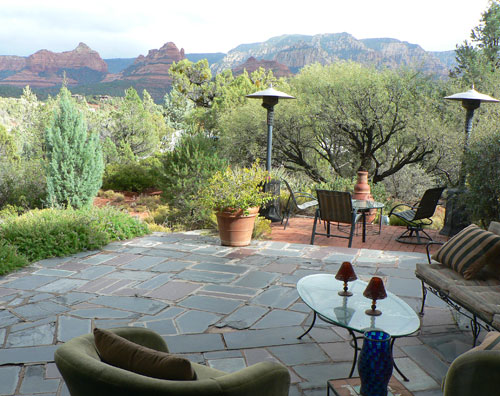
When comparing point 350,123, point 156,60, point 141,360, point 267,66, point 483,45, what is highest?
point 156,60

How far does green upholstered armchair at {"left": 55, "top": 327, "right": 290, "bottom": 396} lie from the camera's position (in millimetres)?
1263

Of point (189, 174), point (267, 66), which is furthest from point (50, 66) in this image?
point (189, 174)

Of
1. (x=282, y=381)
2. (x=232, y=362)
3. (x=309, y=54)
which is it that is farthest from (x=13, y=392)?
(x=309, y=54)

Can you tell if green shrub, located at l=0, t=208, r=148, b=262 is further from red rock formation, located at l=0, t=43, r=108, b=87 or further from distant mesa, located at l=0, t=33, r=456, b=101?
red rock formation, located at l=0, t=43, r=108, b=87

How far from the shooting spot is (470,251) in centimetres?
315

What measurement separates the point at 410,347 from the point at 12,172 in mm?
9713

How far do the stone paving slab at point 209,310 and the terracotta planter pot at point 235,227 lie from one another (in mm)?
171

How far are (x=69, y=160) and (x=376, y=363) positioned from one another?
341 inches

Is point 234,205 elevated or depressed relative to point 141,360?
depressed

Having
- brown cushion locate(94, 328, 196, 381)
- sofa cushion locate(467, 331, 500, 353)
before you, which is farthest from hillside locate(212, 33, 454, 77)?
brown cushion locate(94, 328, 196, 381)

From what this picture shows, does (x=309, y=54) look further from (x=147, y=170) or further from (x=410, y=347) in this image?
(x=410, y=347)

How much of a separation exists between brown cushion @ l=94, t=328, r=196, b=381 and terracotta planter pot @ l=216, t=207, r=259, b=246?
3.87m

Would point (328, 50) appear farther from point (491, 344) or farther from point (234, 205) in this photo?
point (491, 344)

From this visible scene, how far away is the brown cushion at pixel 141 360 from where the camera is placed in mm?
1367
